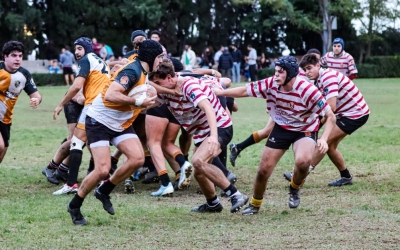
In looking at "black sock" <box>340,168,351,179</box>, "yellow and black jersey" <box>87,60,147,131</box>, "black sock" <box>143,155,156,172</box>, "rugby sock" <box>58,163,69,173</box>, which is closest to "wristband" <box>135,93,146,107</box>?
"yellow and black jersey" <box>87,60,147,131</box>

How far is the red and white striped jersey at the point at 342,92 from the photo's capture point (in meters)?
9.55

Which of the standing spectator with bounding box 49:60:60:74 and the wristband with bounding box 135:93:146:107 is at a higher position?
the wristband with bounding box 135:93:146:107

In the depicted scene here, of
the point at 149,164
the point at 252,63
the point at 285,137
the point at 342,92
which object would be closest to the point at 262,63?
the point at 252,63

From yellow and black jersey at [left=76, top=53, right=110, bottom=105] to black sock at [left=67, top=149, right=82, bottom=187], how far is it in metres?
0.64

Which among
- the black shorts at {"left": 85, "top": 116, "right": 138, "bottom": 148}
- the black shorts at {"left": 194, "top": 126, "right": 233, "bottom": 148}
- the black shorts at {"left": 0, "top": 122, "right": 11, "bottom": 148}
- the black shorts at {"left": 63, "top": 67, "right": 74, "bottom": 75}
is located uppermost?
the black shorts at {"left": 85, "top": 116, "right": 138, "bottom": 148}

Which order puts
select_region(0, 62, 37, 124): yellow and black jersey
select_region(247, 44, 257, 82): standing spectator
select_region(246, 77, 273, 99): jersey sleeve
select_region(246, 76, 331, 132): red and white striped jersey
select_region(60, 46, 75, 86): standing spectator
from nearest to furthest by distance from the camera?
1. select_region(246, 76, 331, 132): red and white striped jersey
2. select_region(246, 77, 273, 99): jersey sleeve
3. select_region(0, 62, 37, 124): yellow and black jersey
4. select_region(60, 46, 75, 86): standing spectator
5. select_region(247, 44, 257, 82): standing spectator

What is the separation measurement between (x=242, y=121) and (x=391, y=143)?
522cm

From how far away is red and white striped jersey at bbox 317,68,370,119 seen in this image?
955 centimetres

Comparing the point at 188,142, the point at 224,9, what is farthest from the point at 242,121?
the point at 224,9

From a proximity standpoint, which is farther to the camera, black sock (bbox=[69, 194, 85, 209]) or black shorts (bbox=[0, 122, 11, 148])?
black shorts (bbox=[0, 122, 11, 148])

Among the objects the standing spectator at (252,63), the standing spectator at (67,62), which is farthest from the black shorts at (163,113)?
the standing spectator at (252,63)

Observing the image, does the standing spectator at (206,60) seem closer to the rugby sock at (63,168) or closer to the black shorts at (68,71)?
the black shorts at (68,71)

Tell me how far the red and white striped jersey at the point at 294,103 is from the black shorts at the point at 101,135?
141 centimetres

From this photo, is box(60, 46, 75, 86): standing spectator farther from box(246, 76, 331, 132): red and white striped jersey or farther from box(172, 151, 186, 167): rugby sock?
box(246, 76, 331, 132): red and white striped jersey
